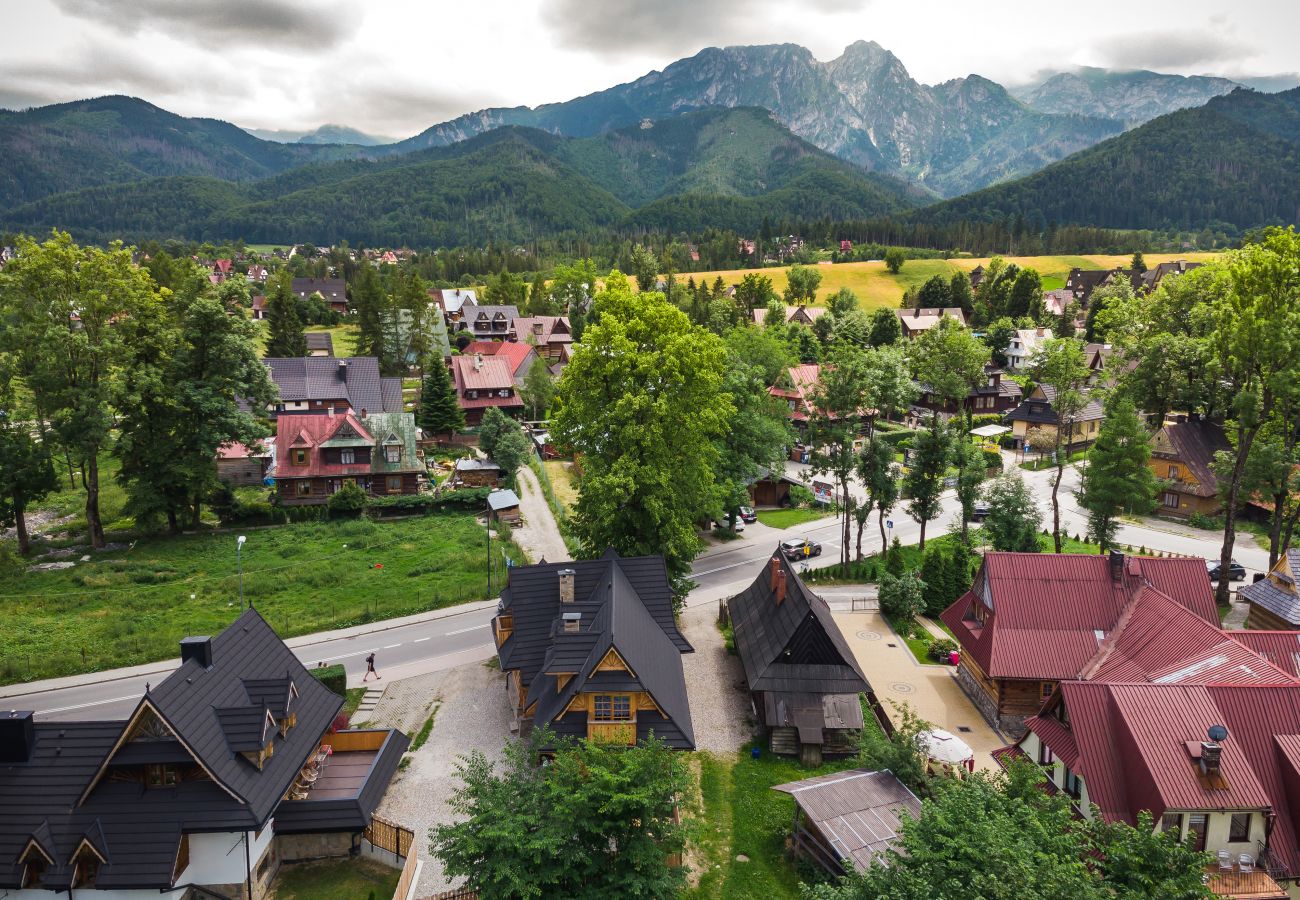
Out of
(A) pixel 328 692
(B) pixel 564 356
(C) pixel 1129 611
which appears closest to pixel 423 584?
(A) pixel 328 692

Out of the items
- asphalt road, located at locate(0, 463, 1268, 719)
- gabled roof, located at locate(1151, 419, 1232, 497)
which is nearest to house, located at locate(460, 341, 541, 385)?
asphalt road, located at locate(0, 463, 1268, 719)

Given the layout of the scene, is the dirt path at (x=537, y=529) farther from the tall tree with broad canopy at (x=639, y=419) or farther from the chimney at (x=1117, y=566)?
the chimney at (x=1117, y=566)

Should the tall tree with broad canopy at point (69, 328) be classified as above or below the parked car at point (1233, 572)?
above

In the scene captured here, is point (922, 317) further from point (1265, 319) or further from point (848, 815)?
point (848, 815)

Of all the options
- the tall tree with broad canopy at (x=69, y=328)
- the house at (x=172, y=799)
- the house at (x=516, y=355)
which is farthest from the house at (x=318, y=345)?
the house at (x=172, y=799)

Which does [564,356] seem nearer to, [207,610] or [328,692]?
[207,610]
